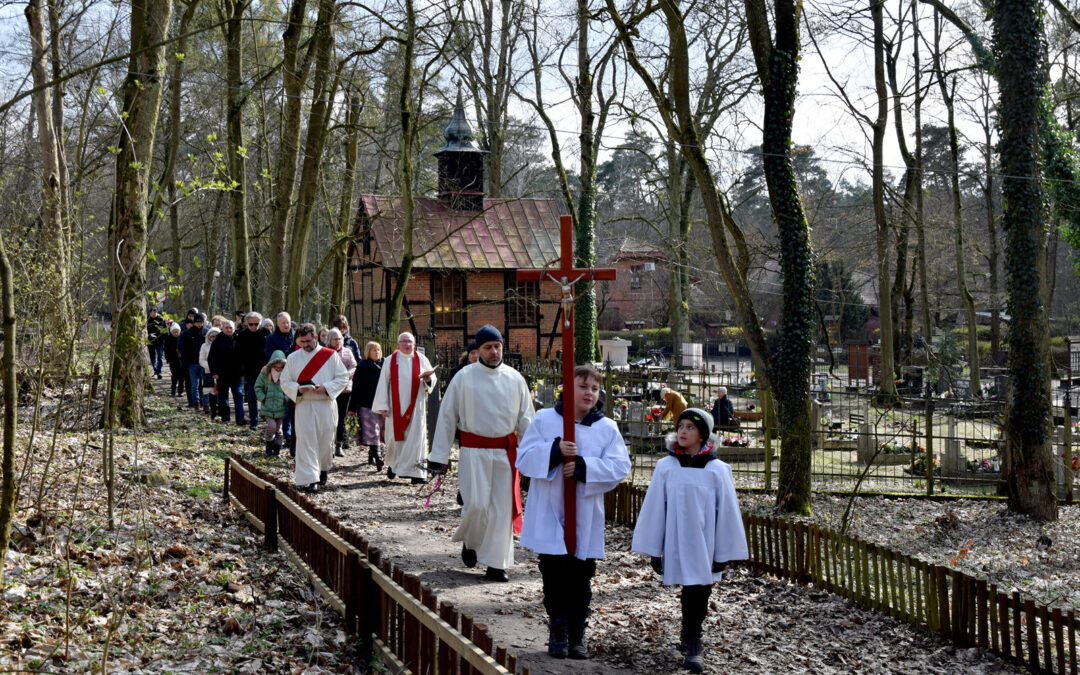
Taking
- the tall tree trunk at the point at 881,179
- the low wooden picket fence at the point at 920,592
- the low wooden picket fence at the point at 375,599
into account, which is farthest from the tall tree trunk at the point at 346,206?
the low wooden picket fence at the point at 920,592

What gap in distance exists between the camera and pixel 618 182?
2793 inches

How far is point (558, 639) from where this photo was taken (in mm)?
6168

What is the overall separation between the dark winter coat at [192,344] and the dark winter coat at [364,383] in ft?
21.9

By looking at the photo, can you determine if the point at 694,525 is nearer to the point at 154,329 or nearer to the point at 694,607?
the point at 694,607

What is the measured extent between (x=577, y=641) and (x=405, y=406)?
6.59 m

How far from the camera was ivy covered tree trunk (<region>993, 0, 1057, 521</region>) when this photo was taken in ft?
45.3

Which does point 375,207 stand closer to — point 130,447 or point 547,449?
point 130,447

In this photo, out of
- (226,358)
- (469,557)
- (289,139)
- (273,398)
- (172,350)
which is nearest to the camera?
(469,557)

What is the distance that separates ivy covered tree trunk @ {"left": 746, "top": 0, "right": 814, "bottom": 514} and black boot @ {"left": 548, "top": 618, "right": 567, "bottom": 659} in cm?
715

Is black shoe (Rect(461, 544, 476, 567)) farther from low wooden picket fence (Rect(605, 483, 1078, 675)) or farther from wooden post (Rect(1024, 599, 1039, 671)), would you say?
wooden post (Rect(1024, 599, 1039, 671))

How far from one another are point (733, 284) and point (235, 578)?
316 inches

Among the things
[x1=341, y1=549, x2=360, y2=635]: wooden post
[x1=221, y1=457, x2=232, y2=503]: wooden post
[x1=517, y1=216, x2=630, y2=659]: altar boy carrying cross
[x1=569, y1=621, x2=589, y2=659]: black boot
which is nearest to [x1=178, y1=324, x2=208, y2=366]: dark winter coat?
[x1=221, y1=457, x2=232, y2=503]: wooden post

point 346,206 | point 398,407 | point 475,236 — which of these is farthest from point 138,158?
point 475,236

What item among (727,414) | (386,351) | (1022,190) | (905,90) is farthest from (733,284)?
(905,90)
